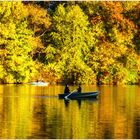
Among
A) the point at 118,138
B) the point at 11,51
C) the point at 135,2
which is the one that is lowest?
the point at 118,138

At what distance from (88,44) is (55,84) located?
8.12 meters

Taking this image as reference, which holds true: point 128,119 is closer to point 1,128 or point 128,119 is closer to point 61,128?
point 61,128

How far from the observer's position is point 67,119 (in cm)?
3562

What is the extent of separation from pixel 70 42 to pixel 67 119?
5132 cm

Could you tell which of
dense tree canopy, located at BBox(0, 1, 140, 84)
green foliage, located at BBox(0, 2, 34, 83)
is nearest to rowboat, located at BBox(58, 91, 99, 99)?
dense tree canopy, located at BBox(0, 1, 140, 84)

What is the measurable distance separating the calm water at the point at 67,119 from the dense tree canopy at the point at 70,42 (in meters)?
30.7

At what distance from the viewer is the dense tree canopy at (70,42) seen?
8219cm

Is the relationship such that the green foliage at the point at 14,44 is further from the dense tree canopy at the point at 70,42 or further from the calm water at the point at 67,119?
the calm water at the point at 67,119

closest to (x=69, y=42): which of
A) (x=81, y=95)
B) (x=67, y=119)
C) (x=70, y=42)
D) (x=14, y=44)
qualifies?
(x=70, y=42)

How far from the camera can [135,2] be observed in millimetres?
91812

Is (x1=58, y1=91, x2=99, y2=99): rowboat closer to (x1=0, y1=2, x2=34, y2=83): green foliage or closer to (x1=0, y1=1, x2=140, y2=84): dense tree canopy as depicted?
(x1=0, y1=1, x2=140, y2=84): dense tree canopy

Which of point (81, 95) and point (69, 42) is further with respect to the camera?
point (69, 42)

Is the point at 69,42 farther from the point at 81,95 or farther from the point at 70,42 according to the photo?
the point at 81,95

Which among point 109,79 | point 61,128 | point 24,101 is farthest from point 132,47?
point 61,128
